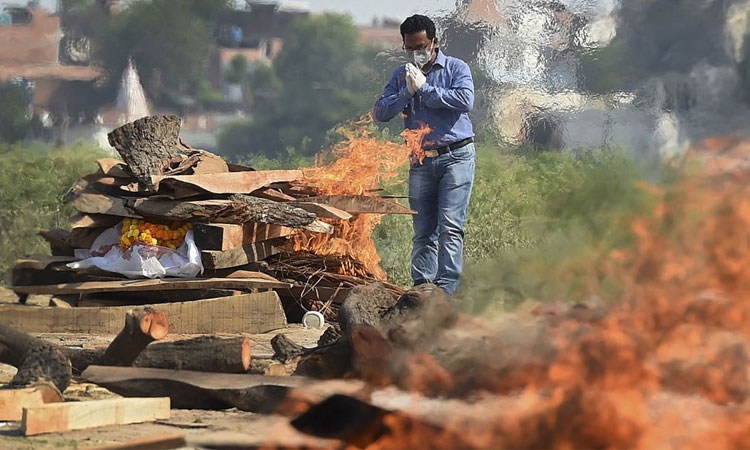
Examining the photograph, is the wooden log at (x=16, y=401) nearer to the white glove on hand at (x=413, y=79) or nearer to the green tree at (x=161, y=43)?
the white glove on hand at (x=413, y=79)

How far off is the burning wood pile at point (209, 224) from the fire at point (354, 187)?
0.7 inches

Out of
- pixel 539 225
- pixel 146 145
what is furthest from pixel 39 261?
pixel 539 225

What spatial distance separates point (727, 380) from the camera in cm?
336

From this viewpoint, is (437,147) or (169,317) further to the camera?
(437,147)

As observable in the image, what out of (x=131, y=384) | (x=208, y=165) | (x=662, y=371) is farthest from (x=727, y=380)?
(x=208, y=165)

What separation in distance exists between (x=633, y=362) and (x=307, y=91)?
33.4 ft

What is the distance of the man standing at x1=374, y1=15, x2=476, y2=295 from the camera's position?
7.16 meters

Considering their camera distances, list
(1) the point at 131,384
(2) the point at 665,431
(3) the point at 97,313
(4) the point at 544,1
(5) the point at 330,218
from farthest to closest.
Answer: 1. (4) the point at 544,1
2. (5) the point at 330,218
3. (3) the point at 97,313
4. (1) the point at 131,384
5. (2) the point at 665,431

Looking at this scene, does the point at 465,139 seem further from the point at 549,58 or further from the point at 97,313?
the point at 549,58

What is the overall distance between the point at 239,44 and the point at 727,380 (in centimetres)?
990

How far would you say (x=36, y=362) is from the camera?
4926mm

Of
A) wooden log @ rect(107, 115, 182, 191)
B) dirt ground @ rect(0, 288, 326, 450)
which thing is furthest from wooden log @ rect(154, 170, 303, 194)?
dirt ground @ rect(0, 288, 326, 450)

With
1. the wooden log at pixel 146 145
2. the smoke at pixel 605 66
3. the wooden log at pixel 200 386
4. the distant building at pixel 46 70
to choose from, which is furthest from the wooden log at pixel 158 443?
the distant building at pixel 46 70

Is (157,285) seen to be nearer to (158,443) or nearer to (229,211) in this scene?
(229,211)
